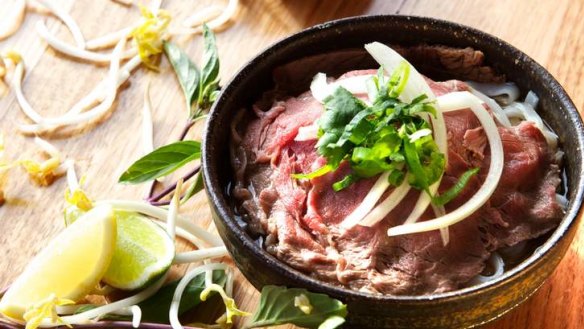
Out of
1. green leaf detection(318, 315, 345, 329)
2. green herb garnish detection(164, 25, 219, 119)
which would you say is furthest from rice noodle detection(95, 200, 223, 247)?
green leaf detection(318, 315, 345, 329)

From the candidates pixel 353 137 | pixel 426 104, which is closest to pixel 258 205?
pixel 353 137

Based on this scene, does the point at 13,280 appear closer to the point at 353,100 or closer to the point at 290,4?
the point at 353,100

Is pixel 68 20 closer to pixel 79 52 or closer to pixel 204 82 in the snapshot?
pixel 79 52

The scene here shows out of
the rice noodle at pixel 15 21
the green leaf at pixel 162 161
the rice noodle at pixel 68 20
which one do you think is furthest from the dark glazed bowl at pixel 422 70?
the rice noodle at pixel 15 21

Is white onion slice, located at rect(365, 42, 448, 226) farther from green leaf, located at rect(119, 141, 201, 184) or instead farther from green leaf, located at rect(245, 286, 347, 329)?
green leaf, located at rect(119, 141, 201, 184)

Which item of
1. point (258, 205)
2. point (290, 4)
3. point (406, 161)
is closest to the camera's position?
point (406, 161)

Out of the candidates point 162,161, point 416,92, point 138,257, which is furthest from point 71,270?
point 416,92

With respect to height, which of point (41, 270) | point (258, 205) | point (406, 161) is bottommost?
point (41, 270)
